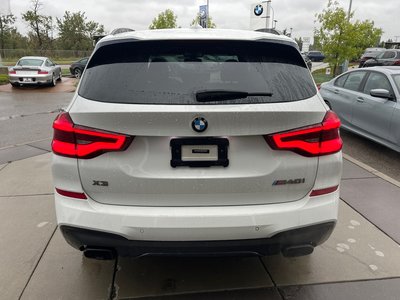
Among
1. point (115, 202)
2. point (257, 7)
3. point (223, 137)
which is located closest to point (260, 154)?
point (223, 137)

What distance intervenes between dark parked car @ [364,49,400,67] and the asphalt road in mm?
14990

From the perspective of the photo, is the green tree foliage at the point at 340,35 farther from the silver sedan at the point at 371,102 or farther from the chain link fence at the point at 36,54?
the chain link fence at the point at 36,54

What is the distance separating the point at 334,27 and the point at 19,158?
15.0m

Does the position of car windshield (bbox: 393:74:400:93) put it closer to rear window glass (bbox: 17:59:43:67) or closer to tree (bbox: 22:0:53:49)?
rear window glass (bbox: 17:59:43:67)

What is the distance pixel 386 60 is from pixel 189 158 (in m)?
22.8

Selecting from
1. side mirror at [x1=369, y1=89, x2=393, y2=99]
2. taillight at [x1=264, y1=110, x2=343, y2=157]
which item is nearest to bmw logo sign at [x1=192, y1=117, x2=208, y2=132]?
taillight at [x1=264, y1=110, x2=343, y2=157]

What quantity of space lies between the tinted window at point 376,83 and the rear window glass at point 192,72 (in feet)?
15.0

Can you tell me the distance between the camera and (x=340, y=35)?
639 inches

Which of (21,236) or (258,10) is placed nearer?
(21,236)

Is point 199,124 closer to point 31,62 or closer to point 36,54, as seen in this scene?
point 31,62

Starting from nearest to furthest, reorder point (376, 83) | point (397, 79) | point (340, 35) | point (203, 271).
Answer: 1. point (203, 271)
2. point (397, 79)
3. point (376, 83)
4. point (340, 35)

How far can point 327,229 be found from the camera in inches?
89.7

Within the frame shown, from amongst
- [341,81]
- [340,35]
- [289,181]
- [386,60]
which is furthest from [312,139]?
[386,60]

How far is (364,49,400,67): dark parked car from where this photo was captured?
20.2m
